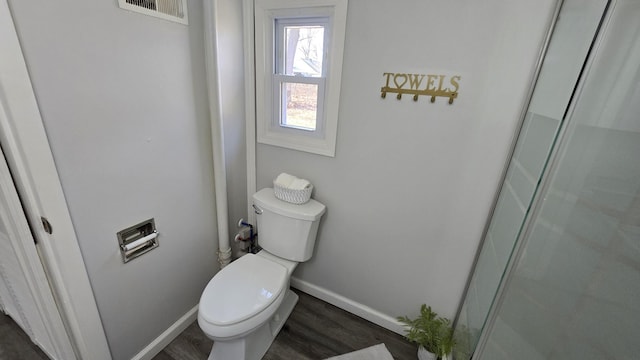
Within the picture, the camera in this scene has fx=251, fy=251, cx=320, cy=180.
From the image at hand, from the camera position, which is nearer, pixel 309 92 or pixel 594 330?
pixel 594 330

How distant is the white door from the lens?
2.79ft

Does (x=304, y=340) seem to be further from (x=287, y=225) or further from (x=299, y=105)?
(x=299, y=105)

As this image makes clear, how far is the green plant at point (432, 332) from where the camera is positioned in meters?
1.32

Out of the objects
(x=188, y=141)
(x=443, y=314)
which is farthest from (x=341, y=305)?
(x=188, y=141)

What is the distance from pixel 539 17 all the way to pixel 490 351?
47.7 inches

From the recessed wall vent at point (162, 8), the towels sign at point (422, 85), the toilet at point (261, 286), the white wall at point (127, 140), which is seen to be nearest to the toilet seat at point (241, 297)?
the toilet at point (261, 286)

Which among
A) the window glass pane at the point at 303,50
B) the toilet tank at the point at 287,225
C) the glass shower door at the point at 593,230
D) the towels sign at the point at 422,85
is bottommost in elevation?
the toilet tank at the point at 287,225

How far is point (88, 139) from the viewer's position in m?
0.95

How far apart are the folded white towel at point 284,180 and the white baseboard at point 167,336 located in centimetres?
99

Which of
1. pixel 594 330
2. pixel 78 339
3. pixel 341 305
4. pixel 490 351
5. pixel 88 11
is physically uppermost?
pixel 88 11

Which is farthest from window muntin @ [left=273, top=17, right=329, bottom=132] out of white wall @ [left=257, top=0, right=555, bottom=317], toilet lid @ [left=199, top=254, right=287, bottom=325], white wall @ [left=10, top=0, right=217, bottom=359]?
toilet lid @ [left=199, top=254, right=287, bottom=325]

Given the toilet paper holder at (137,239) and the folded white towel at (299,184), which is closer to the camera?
the toilet paper holder at (137,239)

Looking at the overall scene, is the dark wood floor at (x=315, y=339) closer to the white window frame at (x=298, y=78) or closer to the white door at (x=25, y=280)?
A: the white door at (x=25, y=280)

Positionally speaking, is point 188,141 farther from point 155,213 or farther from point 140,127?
point 155,213
